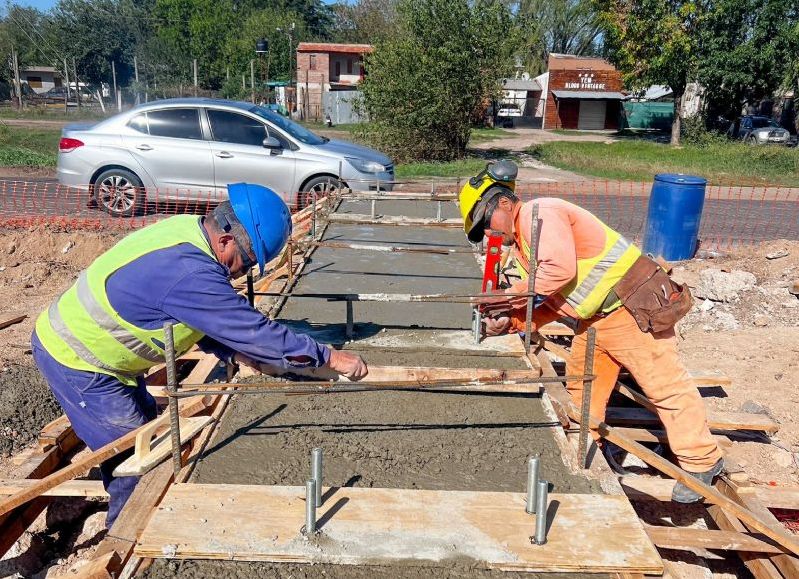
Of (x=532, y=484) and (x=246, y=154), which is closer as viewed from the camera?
(x=532, y=484)

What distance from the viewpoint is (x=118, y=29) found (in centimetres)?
5331

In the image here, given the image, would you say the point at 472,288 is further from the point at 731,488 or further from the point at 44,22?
the point at 44,22

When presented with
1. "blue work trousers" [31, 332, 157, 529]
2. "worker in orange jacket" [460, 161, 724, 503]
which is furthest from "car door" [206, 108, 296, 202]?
"blue work trousers" [31, 332, 157, 529]

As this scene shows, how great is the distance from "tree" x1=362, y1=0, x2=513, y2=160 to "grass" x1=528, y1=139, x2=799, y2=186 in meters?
4.39

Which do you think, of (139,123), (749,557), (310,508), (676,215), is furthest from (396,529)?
(139,123)

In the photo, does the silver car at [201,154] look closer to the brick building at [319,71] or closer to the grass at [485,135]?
the grass at [485,135]

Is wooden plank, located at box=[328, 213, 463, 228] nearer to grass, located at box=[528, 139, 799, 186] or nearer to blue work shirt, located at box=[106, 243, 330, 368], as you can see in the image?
blue work shirt, located at box=[106, 243, 330, 368]

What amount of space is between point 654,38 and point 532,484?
29.7 m

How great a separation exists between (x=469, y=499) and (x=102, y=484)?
1887 millimetres

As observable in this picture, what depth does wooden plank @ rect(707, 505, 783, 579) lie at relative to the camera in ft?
10.3

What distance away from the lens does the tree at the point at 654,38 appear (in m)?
28.0

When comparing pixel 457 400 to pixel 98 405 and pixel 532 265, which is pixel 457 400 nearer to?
pixel 532 265

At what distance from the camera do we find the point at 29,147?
21.8 m

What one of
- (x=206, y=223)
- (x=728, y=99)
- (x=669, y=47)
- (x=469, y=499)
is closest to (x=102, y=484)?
(x=206, y=223)
